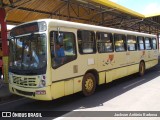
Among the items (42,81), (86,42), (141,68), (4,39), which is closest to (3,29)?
(4,39)

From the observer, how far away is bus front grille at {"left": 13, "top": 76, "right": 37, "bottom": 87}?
7.16 meters

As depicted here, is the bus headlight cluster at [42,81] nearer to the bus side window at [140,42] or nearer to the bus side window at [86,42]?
the bus side window at [86,42]

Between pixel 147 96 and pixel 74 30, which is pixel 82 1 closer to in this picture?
pixel 74 30

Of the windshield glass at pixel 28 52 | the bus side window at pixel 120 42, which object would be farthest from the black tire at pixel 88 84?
the bus side window at pixel 120 42

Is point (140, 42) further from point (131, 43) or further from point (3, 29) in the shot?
point (3, 29)

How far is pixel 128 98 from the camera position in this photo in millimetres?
8281

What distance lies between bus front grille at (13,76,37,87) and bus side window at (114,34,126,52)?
5.15 meters

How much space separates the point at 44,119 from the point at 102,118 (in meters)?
Result: 1.58

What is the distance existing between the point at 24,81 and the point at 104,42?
4.10m

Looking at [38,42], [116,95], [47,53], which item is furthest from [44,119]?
[116,95]

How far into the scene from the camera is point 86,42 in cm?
884

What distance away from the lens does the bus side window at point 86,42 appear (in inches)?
334

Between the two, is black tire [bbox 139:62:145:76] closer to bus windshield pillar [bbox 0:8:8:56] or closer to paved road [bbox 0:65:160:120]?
paved road [bbox 0:65:160:120]

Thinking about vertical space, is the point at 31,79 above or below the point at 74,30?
below
